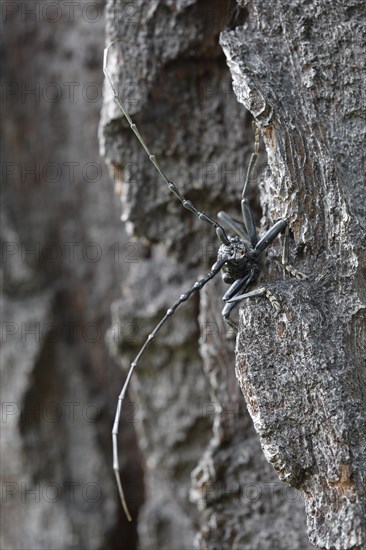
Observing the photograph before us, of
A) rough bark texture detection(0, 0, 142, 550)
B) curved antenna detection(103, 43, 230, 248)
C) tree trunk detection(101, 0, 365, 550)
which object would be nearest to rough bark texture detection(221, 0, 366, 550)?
tree trunk detection(101, 0, 365, 550)

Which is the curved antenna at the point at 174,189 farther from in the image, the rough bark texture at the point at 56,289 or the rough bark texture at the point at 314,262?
the rough bark texture at the point at 56,289

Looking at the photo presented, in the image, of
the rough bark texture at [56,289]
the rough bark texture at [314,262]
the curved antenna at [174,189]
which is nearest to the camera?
the rough bark texture at [314,262]

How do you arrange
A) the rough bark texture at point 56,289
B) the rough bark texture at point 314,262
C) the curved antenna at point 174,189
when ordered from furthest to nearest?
1. the rough bark texture at point 56,289
2. the curved antenna at point 174,189
3. the rough bark texture at point 314,262

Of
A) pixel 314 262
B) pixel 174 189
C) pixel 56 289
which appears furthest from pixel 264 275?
pixel 56 289

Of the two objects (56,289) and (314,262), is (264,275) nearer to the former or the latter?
(314,262)

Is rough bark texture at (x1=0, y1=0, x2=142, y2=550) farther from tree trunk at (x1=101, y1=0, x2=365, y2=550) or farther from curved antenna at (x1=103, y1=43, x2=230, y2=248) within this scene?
curved antenna at (x1=103, y1=43, x2=230, y2=248)

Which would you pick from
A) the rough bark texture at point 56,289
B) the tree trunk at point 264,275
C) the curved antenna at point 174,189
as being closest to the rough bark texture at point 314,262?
the tree trunk at point 264,275

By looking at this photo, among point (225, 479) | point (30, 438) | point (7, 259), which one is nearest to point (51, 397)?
point (30, 438)
